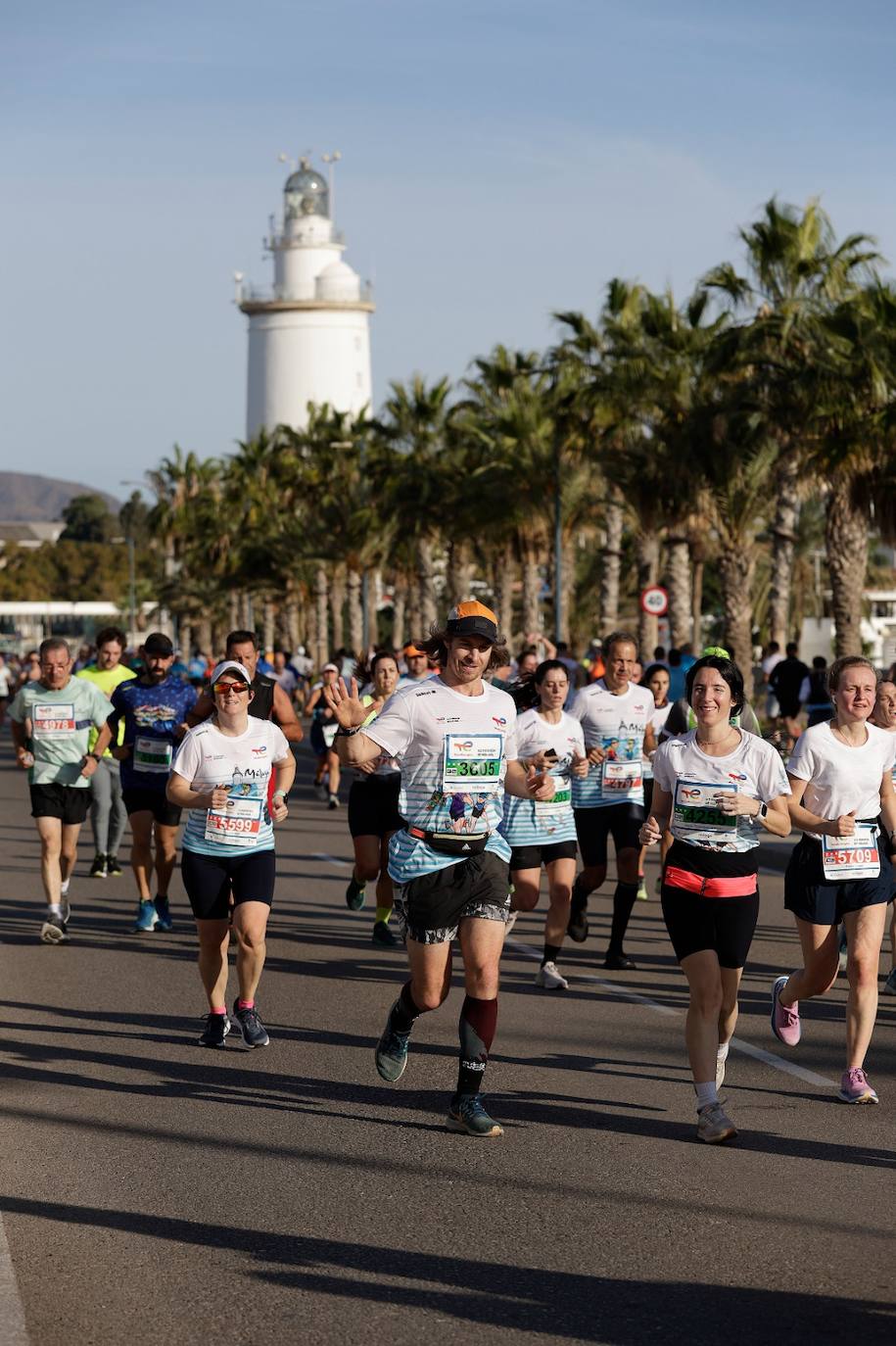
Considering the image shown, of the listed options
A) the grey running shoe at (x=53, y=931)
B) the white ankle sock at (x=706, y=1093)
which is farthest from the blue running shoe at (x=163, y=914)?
the white ankle sock at (x=706, y=1093)

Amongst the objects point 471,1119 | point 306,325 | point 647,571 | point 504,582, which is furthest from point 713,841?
point 306,325

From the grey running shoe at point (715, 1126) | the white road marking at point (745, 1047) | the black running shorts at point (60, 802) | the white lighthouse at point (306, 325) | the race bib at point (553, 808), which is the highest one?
the white lighthouse at point (306, 325)

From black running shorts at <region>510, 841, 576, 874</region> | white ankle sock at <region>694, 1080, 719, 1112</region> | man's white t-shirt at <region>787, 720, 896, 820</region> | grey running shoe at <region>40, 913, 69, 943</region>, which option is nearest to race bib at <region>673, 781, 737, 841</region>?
man's white t-shirt at <region>787, 720, 896, 820</region>

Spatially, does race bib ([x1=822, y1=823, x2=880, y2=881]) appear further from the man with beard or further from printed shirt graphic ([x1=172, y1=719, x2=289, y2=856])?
the man with beard

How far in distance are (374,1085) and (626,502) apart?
3118 cm

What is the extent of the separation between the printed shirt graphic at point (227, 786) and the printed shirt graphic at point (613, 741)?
3024 mm

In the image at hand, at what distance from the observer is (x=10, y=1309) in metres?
5.08

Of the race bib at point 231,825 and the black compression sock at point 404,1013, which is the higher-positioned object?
the race bib at point 231,825

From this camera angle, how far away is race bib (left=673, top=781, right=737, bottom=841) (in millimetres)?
7305

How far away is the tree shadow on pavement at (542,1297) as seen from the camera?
16.2ft

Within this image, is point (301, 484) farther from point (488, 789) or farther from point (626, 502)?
point (488, 789)

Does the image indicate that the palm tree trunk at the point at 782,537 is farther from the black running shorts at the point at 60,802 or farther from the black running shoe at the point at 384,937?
the black running shorts at the point at 60,802

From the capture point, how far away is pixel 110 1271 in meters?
5.45

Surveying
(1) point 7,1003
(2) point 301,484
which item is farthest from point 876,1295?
(2) point 301,484
